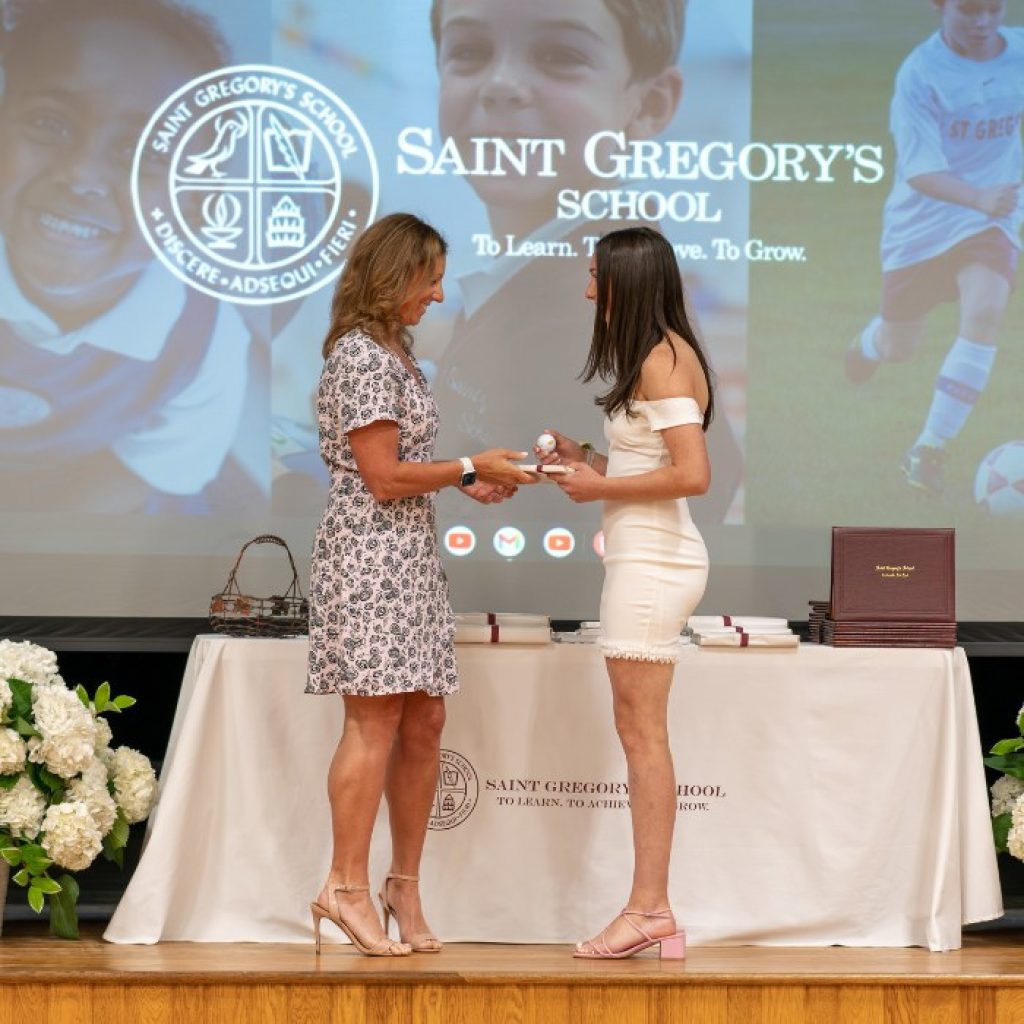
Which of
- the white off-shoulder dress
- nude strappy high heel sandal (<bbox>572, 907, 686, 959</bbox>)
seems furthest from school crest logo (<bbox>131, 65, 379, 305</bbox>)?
nude strappy high heel sandal (<bbox>572, 907, 686, 959</bbox>)

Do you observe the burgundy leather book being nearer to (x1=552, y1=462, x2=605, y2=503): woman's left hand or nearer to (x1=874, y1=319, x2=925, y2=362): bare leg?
(x1=552, y1=462, x2=605, y2=503): woman's left hand

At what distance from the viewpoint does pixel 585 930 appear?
13.6 feet

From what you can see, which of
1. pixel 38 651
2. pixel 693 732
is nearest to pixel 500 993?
pixel 693 732

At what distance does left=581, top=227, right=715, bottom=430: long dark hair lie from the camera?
3.78 meters

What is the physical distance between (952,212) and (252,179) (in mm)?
2051

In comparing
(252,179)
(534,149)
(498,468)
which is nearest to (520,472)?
(498,468)

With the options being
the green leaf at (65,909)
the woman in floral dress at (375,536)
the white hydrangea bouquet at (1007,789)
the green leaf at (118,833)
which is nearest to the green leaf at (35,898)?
the green leaf at (65,909)

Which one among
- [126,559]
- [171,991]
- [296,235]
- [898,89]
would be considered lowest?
[171,991]

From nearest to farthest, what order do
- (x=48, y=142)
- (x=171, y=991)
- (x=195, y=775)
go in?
1. (x=171, y=991)
2. (x=195, y=775)
3. (x=48, y=142)

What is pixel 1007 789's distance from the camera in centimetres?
434

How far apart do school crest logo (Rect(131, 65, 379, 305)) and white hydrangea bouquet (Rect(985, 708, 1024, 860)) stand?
230cm

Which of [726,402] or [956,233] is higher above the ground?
[956,233]

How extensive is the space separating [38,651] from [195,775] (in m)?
0.47

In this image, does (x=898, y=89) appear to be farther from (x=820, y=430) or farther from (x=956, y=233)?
(x=820, y=430)
